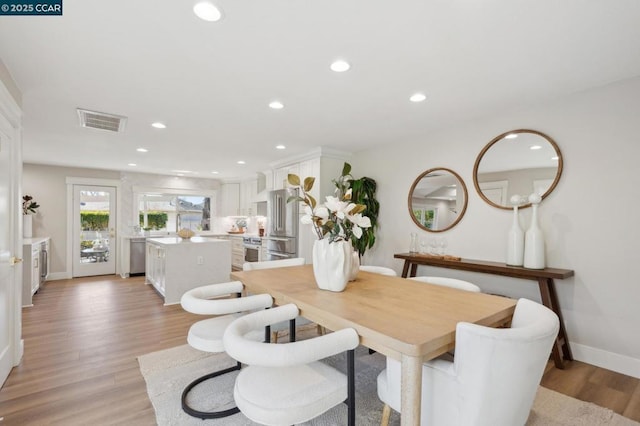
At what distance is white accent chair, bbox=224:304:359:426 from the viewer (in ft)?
3.84

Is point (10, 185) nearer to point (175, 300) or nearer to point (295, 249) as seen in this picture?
point (175, 300)

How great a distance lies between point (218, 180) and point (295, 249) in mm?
4232

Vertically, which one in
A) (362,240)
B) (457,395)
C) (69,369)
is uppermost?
(362,240)

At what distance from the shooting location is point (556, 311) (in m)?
2.66

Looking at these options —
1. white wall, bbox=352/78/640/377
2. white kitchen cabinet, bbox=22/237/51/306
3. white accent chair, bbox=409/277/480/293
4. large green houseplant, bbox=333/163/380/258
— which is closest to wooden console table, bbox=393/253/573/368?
white wall, bbox=352/78/640/377

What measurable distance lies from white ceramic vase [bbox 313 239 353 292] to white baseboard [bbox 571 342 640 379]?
7.64 feet

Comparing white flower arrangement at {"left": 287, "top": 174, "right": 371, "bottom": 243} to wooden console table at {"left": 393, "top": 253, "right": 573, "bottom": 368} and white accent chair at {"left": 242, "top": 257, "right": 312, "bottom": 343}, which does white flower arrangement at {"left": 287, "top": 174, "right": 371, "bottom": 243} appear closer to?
white accent chair at {"left": 242, "top": 257, "right": 312, "bottom": 343}

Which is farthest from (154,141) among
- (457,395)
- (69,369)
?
(457,395)

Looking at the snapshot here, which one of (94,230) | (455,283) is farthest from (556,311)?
(94,230)

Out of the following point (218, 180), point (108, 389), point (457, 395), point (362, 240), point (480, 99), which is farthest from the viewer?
point (218, 180)

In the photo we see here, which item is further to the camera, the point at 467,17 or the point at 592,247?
the point at 592,247

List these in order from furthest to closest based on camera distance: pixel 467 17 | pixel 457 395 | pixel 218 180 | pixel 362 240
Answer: pixel 218 180, pixel 362 240, pixel 467 17, pixel 457 395

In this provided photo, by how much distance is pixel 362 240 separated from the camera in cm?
428

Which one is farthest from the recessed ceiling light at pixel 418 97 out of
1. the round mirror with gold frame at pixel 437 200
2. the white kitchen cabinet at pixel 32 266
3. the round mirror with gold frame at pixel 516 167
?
the white kitchen cabinet at pixel 32 266
